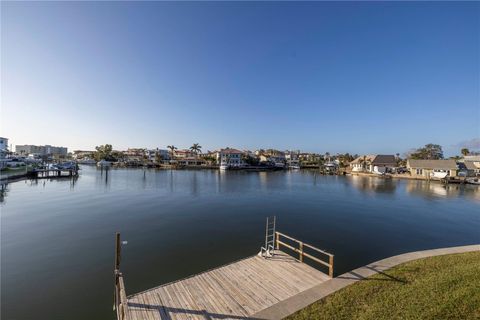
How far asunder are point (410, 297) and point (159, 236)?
13983 mm

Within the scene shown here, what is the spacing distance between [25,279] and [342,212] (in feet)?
80.0

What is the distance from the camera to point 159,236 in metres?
15.4

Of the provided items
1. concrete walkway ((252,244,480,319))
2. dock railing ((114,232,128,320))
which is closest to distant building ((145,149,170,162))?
dock railing ((114,232,128,320))

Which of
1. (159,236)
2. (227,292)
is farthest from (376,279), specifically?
(159,236)

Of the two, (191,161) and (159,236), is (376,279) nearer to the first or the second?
(159,236)

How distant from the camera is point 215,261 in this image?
1171cm

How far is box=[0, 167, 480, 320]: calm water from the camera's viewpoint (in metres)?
9.38

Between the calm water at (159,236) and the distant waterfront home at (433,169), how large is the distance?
32.4 metres

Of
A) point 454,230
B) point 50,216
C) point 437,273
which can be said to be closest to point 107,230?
point 50,216

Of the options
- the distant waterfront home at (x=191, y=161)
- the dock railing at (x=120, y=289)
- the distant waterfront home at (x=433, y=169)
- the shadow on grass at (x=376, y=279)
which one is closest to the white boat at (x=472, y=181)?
the distant waterfront home at (x=433, y=169)

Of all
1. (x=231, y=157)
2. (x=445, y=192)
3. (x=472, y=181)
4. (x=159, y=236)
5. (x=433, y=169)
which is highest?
(x=231, y=157)

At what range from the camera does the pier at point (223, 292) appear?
6457mm

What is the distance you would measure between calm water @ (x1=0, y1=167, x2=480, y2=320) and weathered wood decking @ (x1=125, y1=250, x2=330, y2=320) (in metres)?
2.26

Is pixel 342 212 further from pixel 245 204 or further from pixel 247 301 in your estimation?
pixel 247 301
